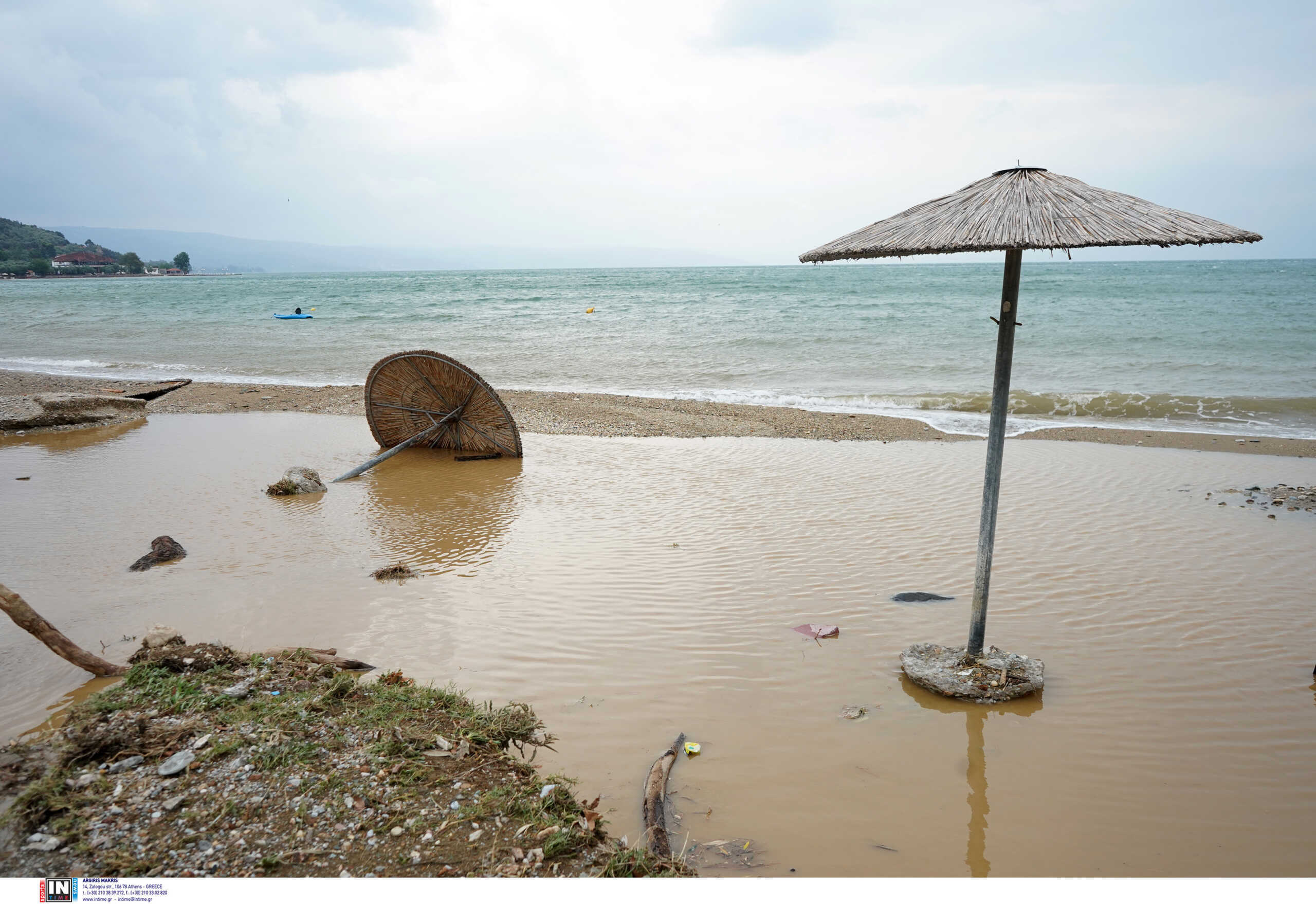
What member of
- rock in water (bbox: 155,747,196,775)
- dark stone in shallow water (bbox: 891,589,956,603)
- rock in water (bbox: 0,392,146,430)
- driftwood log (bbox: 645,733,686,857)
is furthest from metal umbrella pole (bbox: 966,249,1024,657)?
rock in water (bbox: 0,392,146,430)

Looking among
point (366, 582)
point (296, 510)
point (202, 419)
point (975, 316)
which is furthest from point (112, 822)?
point (975, 316)

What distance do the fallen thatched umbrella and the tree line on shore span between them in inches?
4714

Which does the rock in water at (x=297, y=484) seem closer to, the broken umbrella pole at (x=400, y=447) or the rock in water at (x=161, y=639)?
the broken umbrella pole at (x=400, y=447)

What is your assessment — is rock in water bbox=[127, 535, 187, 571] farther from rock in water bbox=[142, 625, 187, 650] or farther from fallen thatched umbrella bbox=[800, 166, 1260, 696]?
fallen thatched umbrella bbox=[800, 166, 1260, 696]

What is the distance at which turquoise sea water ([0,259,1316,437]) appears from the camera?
13422 millimetres

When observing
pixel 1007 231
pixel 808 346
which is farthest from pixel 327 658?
pixel 808 346

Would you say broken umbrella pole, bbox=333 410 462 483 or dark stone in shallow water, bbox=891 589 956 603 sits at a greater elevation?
broken umbrella pole, bbox=333 410 462 483

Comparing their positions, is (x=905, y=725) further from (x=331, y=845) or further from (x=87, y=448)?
(x=87, y=448)

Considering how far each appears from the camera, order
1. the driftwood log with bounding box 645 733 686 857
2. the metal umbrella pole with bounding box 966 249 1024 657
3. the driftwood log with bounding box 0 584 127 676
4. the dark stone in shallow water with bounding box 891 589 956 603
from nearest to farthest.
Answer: the driftwood log with bounding box 645 733 686 857 < the driftwood log with bounding box 0 584 127 676 < the metal umbrella pole with bounding box 966 249 1024 657 < the dark stone in shallow water with bounding box 891 589 956 603

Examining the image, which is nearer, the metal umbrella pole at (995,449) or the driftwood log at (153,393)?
the metal umbrella pole at (995,449)

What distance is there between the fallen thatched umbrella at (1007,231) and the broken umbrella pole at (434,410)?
571 cm

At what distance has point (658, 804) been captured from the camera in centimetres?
294
